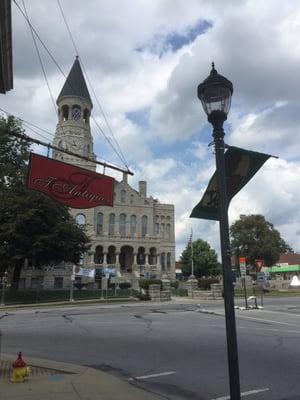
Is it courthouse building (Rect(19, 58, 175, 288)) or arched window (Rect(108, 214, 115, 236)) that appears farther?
arched window (Rect(108, 214, 115, 236))

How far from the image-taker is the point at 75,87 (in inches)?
3273

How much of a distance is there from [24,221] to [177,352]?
31676mm

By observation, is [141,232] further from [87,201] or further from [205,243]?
[87,201]

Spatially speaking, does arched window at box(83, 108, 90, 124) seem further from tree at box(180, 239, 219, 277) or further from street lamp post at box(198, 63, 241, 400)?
street lamp post at box(198, 63, 241, 400)

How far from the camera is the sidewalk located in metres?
6.86

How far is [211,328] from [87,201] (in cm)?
900

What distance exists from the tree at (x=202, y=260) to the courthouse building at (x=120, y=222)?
5.83 m

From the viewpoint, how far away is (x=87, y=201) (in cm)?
921

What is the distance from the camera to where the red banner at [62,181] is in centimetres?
A: 858

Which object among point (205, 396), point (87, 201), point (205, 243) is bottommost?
point (205, 396)

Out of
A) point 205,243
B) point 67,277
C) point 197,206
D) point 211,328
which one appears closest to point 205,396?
point 197,206

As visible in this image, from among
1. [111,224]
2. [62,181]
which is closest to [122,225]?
[111,224]

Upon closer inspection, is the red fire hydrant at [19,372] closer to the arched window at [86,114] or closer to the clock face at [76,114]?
the clock face at [76,114]

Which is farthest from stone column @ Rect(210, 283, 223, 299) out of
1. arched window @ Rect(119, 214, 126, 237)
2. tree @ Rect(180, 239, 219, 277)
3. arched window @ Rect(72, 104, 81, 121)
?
arched window @ Rect(72, 104, 81, 121)
